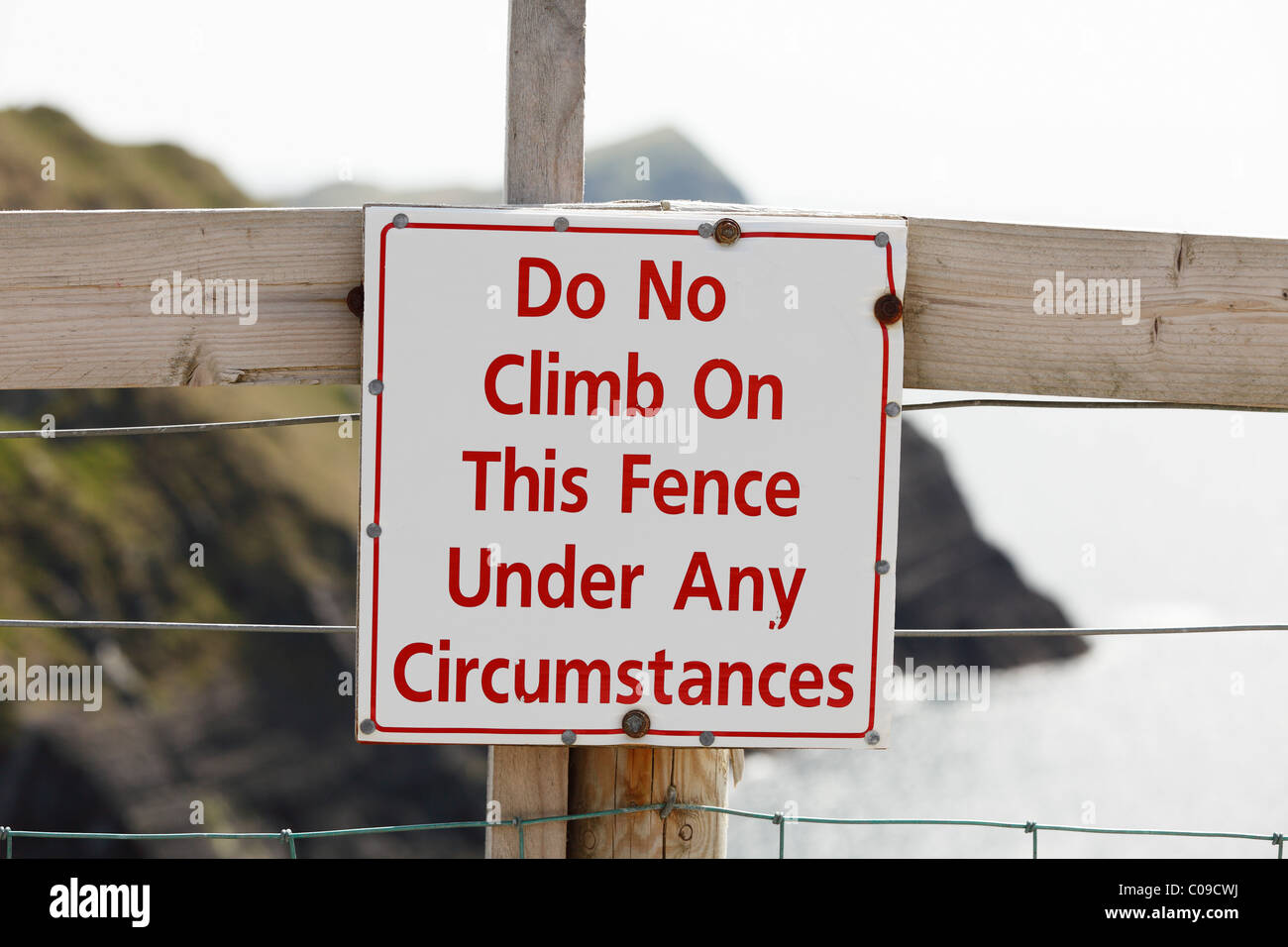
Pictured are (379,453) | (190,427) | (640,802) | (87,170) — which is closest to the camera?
(379,453)

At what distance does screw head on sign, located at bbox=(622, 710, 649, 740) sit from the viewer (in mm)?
1660

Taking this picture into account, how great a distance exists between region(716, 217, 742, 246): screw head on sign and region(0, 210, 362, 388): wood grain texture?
0.52m

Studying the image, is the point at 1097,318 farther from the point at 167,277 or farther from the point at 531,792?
the point at 167,277

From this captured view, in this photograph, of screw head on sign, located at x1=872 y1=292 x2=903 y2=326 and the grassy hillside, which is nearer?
screw head on sign, located at x1=872 y1=292 x2=903 y2=326

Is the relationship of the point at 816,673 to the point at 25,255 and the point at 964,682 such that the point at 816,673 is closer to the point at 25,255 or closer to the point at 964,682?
the point at 964,682

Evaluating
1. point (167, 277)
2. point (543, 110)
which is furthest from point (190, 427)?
point (543, 110)

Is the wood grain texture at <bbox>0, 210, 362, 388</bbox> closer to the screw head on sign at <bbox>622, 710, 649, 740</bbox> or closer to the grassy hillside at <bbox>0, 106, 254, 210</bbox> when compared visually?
the screw head on sign at <bbox>622, 710, 649, 740</bbox>

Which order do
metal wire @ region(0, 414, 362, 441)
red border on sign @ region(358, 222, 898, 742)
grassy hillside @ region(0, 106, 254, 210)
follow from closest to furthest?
red border on sign @ region(358, 222, 898, 742) → metal wire @ region(0, 414, 362, 441) → grassy hillside @ region(0, 106, 254, 210)

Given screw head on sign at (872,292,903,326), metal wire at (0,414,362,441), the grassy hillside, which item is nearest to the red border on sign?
screw head on sign at (872,292,903,326)

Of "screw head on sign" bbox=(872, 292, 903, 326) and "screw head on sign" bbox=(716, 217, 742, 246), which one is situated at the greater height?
"screw head on sign" bbox=(716, 217, 742, 246)

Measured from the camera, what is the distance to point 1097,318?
5.66 feet

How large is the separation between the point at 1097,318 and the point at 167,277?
1.35 meters
